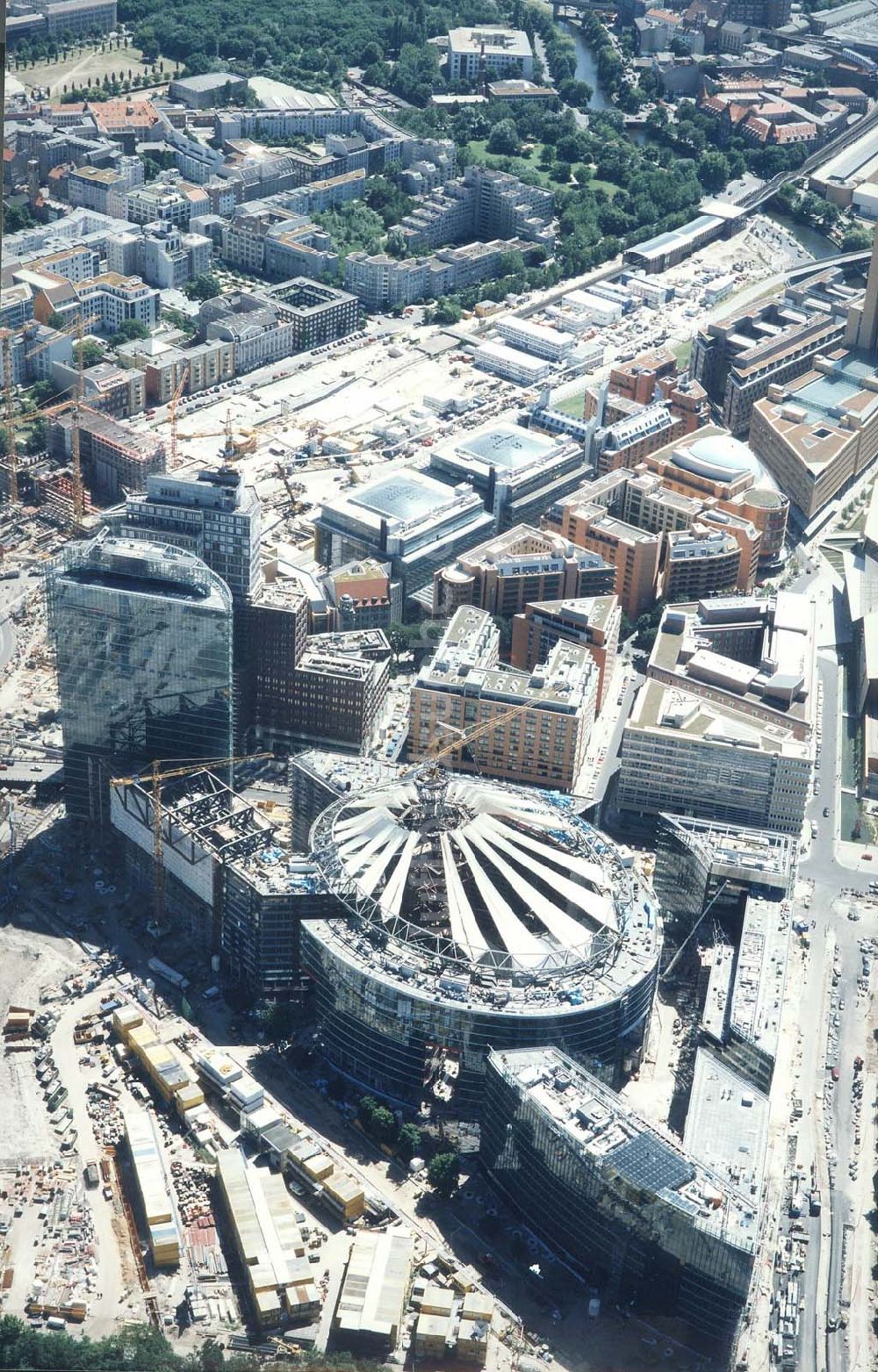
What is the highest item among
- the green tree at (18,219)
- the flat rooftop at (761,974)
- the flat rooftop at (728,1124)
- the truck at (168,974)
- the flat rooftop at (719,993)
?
the green tree at (18,219)

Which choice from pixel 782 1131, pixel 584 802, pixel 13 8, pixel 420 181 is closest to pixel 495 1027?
pixel 782 1131

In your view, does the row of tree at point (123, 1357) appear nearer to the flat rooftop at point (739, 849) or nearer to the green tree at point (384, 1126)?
the green tree at point (384, 1126)

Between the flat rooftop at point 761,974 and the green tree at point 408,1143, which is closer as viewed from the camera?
the green tree at point 408,1143

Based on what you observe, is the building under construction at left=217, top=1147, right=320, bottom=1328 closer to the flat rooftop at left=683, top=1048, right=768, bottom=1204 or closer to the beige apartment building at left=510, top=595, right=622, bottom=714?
the flat rooftop at left=683, top=1048, right=768, bottom=1204

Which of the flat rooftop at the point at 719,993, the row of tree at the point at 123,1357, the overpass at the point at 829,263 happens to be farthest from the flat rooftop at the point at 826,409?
the row of tree at the point at 123,1357

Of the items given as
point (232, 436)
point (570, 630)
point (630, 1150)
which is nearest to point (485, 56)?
point (232, 436)

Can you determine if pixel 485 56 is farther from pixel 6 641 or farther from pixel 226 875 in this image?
pixel 226 875

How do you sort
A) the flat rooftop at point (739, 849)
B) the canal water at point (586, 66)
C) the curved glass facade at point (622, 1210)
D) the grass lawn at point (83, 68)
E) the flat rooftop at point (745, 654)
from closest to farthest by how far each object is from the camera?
the curved glass facade at point (622, 1210) → the flat rooftop at point (739, 849) → the flat rooftop at point (745, 654) → the grass lawn at point (83, 68) → the canal water at point (586, 66)

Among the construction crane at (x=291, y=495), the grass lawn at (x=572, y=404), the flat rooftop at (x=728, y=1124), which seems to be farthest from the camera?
the grass lawn at (x=572, y=404)
